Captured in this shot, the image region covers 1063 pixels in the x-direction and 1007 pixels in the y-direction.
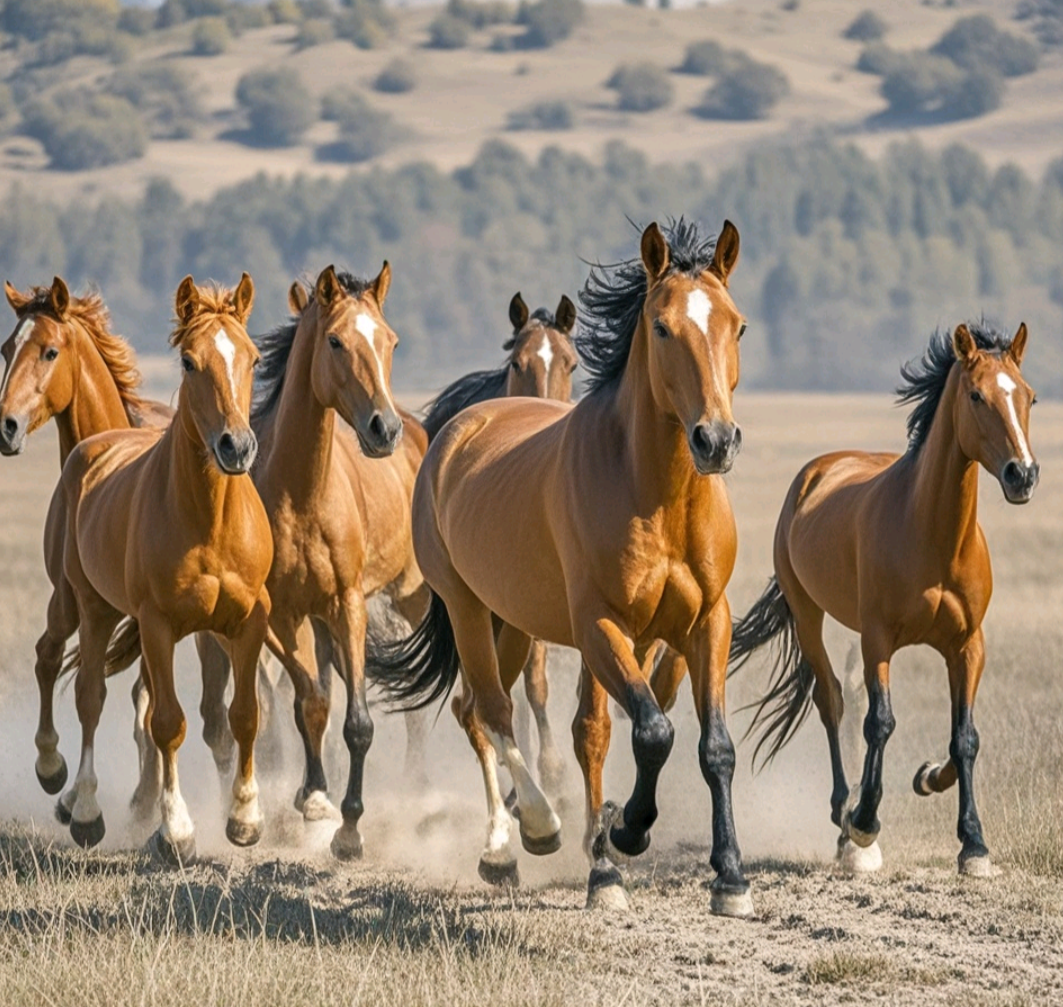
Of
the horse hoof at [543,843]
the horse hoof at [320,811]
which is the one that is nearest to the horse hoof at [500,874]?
the horse hoof at [543,843]

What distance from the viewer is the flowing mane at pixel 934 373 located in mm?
7715

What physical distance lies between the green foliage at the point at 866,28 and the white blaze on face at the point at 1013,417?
15266 centimetres

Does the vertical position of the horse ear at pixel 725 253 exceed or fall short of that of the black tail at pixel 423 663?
it exceeds it

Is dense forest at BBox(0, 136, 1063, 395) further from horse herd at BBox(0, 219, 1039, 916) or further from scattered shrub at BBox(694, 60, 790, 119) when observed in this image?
horse herd at BBox(0, 219, 1039, 916)

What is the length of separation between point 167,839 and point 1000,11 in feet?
545

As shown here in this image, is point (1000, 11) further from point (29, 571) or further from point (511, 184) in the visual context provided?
point (29, 571)

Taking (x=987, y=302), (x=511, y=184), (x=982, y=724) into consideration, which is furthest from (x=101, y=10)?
(x=982, y=724)

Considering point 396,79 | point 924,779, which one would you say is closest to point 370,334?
point 924,779

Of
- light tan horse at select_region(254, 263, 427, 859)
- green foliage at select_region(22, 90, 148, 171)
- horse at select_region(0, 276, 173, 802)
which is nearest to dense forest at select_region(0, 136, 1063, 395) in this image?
green foliage at select_region(22, 90, 148, 171)

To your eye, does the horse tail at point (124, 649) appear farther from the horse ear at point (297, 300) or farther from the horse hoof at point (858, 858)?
the horse hoof at point (858, 858)

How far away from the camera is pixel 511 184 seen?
375 ft

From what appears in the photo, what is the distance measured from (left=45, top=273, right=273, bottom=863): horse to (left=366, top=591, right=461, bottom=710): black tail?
Result: 143cm

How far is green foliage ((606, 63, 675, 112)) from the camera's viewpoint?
137625 mm

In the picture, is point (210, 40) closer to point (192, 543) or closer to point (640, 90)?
point (640, 90)
